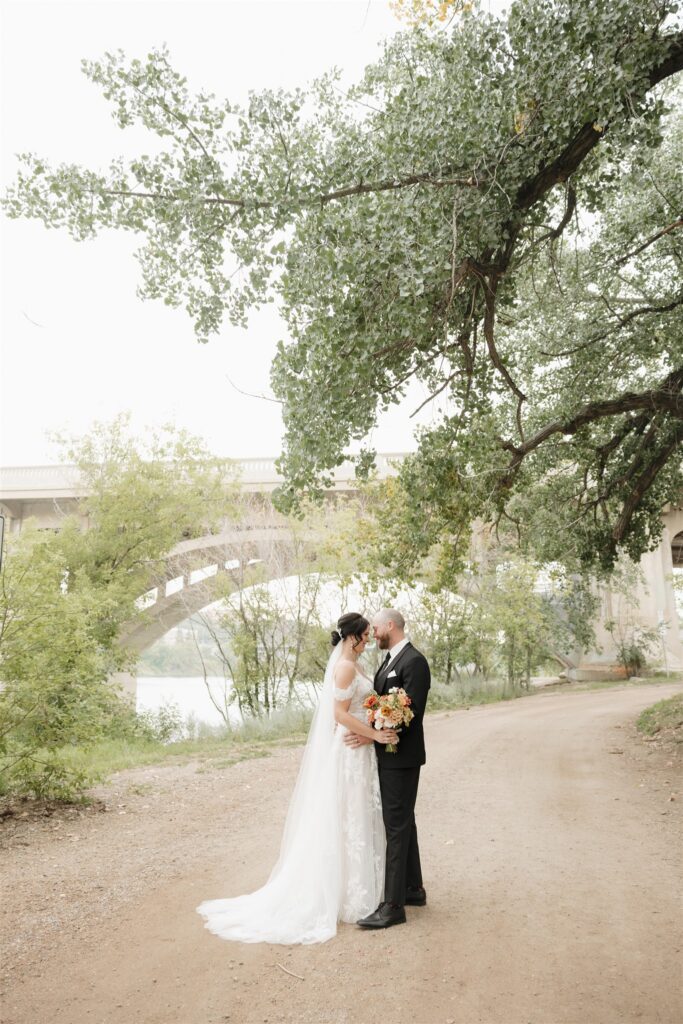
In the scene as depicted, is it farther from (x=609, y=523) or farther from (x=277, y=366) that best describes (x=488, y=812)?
(x=609, y=523)

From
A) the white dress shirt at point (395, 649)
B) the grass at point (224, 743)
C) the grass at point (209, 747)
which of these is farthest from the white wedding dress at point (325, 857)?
the grass at point (209, 747)

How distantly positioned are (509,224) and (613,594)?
83.1 ft

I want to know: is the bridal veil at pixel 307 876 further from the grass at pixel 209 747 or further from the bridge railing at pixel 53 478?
the bridge railing at pixel 53 478

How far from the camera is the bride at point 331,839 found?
Answer: 432 centimetres

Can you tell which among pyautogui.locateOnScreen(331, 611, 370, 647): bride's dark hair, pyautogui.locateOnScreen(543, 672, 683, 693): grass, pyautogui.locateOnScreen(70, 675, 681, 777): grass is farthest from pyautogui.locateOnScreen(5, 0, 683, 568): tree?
pyautogui.locateOnScreen(543, 672, 683, 693): grass

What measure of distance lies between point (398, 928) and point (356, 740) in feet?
3.37

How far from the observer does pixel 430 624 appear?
20.3 m

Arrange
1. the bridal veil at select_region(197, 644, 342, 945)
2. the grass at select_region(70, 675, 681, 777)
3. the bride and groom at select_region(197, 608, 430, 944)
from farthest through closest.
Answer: the grass at select_region(70, 675, 681, 777) < the bride and groom at select_region(197, 608, 430, 944) < the bridal veil at select_region(197, 644, 342, 945)

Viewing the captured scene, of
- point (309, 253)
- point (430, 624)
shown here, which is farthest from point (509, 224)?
point (430, 624)

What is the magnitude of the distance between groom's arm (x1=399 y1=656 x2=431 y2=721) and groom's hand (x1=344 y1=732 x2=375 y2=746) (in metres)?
0.34

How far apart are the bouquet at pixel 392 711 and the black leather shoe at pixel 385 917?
840mm

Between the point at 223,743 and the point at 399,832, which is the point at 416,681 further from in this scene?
the point at 223,743

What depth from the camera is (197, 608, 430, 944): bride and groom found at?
4.34 metres

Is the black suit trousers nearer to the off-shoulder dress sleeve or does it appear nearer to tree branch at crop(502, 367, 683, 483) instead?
the off-shoulder dress sleeve
